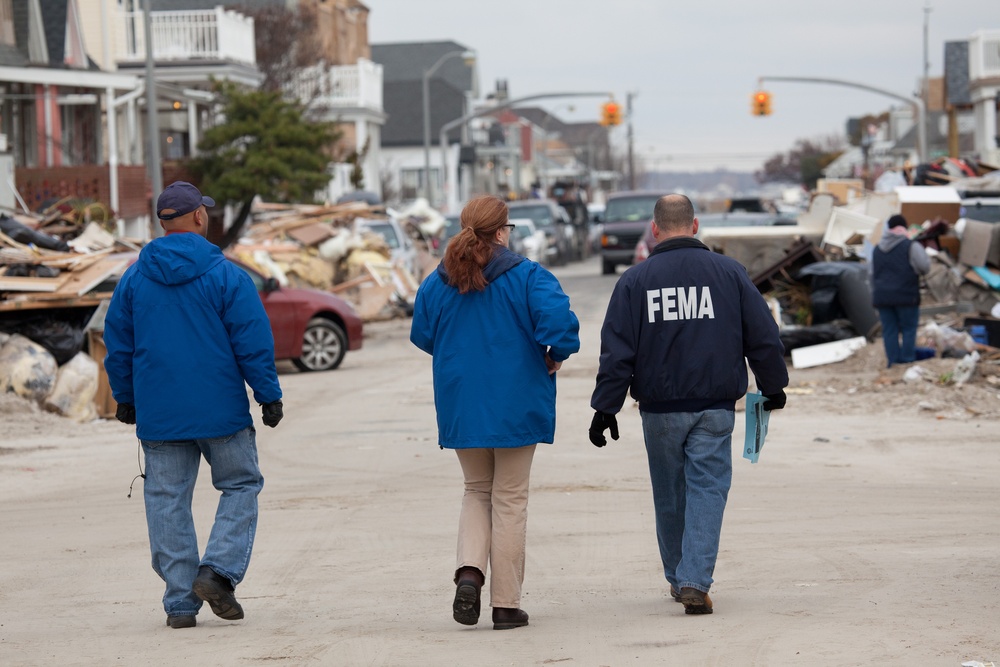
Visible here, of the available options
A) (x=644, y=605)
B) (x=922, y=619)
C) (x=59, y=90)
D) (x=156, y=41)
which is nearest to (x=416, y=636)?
(x=644, y=605)

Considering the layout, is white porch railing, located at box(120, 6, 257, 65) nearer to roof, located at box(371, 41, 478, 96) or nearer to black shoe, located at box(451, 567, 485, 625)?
black shoe, located at box(451, 567, 485, 625)

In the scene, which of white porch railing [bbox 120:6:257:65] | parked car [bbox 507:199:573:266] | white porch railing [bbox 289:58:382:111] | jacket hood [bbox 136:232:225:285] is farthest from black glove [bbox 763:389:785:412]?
white porch railing [bbox 289:58:382:111]

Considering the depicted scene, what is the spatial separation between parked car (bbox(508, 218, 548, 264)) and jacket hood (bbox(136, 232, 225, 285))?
99.7ft

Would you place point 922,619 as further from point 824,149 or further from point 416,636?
point 824,149

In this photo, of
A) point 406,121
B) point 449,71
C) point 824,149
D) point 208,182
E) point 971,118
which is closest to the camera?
point 208,182

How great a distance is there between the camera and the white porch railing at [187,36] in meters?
37.8

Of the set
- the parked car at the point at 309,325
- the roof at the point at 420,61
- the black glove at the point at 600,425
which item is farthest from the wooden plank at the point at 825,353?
the roof at the point at 420,61

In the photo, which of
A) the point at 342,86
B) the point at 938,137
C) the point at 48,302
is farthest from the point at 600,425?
the point at 938,137

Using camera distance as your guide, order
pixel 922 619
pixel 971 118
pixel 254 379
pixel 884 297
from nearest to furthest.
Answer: pixel 922 619
pixel 254 379
pixel 884 297
pixel 971 118

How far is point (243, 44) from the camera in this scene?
4019 centimetres

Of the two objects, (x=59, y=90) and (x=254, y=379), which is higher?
(x=59, y=90)

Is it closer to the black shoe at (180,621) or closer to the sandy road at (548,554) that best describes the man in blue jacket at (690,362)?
the sandy road at (548,554)

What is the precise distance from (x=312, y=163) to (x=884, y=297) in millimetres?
21417

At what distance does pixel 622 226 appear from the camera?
3947 centimetres
